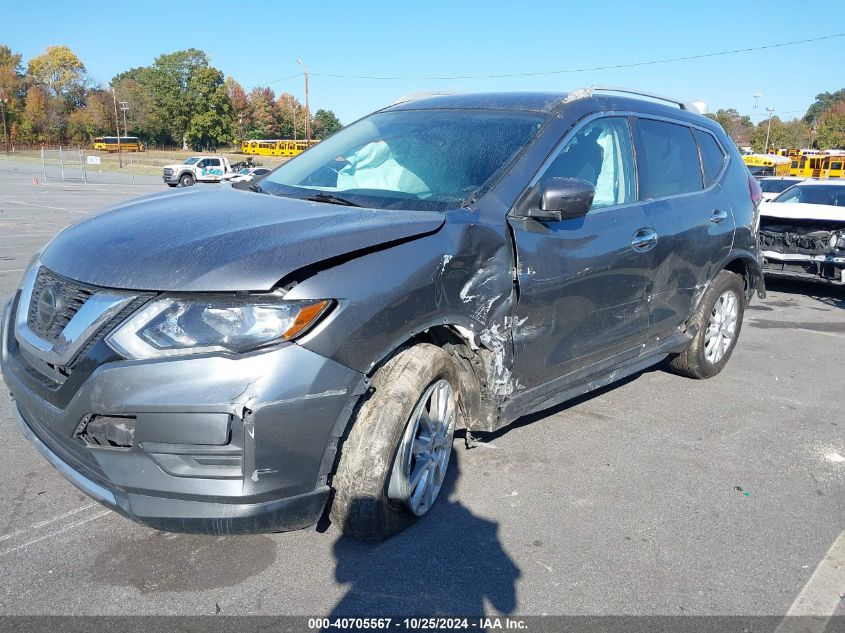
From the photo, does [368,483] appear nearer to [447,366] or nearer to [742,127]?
[447,366]

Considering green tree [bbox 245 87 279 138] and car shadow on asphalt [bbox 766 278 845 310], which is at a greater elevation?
green tree [bbox 245 87 279 138]

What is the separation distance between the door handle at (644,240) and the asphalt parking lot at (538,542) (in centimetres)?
116

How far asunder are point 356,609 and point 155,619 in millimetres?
701

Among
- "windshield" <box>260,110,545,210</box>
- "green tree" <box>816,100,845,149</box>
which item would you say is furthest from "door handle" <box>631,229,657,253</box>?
"green tree" <box>816,100,845,149</box>

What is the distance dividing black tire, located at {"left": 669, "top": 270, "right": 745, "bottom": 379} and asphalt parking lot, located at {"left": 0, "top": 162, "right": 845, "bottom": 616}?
28.0 inches

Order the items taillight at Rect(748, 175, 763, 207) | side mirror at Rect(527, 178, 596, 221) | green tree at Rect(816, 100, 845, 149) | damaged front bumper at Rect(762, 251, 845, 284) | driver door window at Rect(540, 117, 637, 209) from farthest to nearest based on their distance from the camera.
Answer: green tree at Rect(816, 100, 845, 149) < damaged front bumper at Rect(762, 251, 845, 284) < taillight at Rect(748, 175, 763, 207) < driver door window at Rect(540, 117, 637, 209) < side mirror at Rect(527, 178, 596, 221)

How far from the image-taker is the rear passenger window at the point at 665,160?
4.16 m

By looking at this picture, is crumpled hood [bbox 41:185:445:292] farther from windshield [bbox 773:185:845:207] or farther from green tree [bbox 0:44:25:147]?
green tree [bbox 0:44:25:147]

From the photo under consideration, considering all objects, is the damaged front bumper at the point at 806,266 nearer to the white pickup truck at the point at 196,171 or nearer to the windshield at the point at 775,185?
the windshield at the point at 775,185

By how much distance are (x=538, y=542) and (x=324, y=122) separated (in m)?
124

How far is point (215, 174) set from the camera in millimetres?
Answer: 39875

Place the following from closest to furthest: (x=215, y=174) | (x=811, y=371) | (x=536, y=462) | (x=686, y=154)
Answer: (x=536, y=462)
(x=686, y=154)
(x=811, y=371)
(x=215, y=174)

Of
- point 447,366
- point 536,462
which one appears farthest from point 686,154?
point 447,366

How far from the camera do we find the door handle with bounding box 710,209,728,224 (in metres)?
4.67
